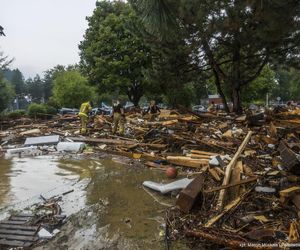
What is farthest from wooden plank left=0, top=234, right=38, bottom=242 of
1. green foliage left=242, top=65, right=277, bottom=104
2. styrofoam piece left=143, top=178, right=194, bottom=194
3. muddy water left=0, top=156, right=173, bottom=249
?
green foliage left=242, top=65, right=277, bottom=104

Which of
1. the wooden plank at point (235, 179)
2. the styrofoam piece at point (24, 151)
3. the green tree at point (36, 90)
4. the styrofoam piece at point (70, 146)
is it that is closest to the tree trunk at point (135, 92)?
the styrofoam piece at point (70, 146)

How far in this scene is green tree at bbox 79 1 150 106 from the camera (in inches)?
1115

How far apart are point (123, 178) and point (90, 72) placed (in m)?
22.3

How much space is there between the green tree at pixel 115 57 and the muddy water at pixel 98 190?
17970 millimetres

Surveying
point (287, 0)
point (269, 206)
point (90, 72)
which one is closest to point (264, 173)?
point (269, 206)

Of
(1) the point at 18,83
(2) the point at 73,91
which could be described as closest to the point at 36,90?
(1) the point at 18,83

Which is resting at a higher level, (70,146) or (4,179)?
(70,146)

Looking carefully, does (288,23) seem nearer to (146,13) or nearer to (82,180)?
(146,13)

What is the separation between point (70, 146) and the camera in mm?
12734

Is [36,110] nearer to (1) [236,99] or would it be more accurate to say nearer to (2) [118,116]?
(2) [118,116]

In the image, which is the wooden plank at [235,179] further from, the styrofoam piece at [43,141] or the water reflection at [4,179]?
the styrofoam piece at [43,141]

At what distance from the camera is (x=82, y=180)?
27.7 ft

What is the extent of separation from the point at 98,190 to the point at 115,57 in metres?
22.5

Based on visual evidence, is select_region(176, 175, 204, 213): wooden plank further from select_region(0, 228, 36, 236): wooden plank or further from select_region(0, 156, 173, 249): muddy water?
select_region(0, 228, 36, 236): wooden plank
